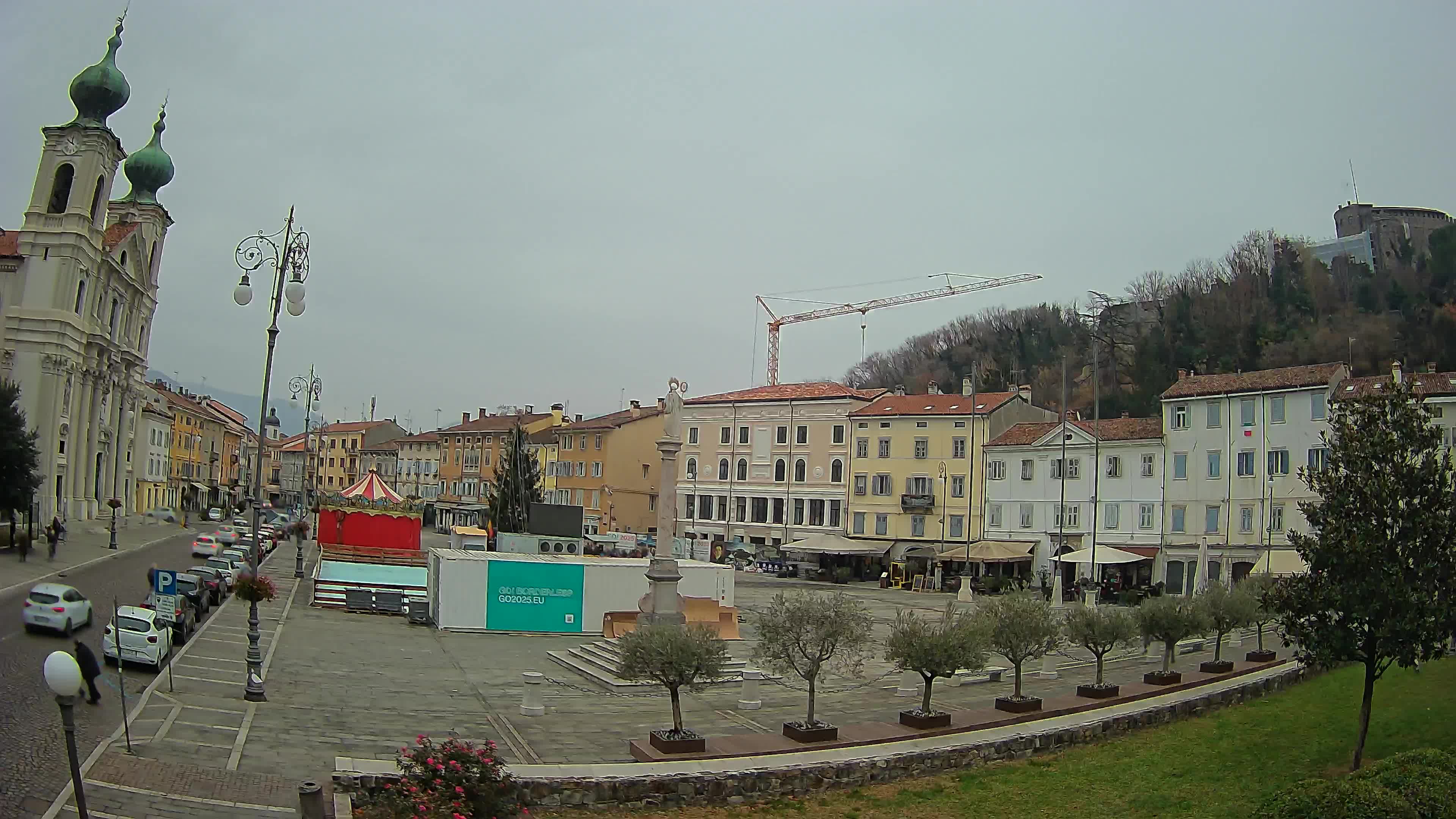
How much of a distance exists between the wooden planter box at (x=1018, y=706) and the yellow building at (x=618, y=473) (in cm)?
6134

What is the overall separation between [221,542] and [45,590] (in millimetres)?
31983

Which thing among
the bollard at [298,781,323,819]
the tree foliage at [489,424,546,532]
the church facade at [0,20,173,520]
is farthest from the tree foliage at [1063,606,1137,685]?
the church facade at [0,20,173,520]

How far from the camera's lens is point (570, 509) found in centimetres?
4431

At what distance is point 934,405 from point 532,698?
48937mm

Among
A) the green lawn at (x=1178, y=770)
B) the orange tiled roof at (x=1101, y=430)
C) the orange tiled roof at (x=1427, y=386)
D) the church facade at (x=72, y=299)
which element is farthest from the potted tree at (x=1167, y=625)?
the church facade at (x=72, y=299)

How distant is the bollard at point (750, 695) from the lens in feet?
71.8

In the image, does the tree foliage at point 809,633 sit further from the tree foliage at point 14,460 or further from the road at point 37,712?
the tree foliage at point 14,460

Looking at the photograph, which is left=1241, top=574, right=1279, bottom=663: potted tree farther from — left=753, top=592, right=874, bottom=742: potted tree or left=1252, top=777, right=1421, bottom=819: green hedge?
left=1252, top=777, right=1421, bottom=819: green hedge

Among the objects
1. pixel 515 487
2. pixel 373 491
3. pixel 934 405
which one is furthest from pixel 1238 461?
pixel 515 487

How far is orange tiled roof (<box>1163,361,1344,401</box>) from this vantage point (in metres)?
48.9

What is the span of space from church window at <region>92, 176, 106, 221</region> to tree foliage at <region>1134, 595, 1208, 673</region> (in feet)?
218

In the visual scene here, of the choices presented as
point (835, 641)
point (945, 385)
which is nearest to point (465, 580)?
point (835, 641)

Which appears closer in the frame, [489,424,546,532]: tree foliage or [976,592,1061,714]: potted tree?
[976,592,1061,714]: potted tree

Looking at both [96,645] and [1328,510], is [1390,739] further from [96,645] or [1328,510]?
[96,645]
